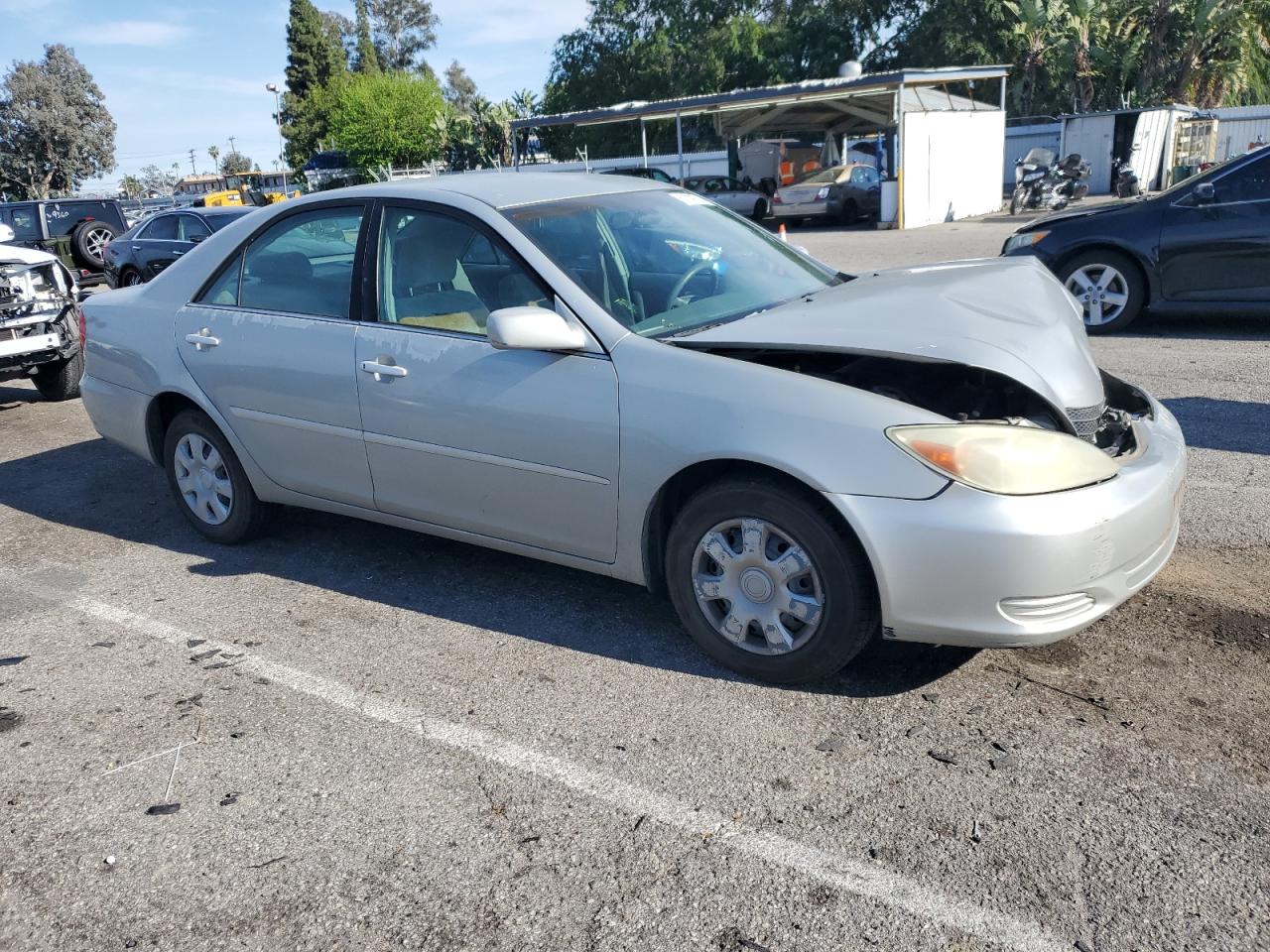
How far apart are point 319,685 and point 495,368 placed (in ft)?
4.13

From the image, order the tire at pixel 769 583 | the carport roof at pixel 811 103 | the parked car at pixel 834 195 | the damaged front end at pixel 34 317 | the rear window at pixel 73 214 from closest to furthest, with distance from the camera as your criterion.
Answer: the tire at pixel 769 583, the damaged front end at pixel 34 317, the rear window at pixel 73 214, the carport roof at pixel 811 103, the parked car at pixel 834 195

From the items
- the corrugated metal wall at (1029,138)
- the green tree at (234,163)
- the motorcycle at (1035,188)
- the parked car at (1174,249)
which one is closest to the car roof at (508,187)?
the parked car at (1174,249)

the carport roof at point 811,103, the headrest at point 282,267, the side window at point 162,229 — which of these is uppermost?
the carport roof at point 811,103

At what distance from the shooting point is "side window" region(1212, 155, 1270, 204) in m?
8.12

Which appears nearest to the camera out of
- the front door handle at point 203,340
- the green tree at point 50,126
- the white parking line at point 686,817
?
the white parking line at point 686,817

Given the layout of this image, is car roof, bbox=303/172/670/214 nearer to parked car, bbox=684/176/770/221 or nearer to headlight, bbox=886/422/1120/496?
headlight, bbox=886/422/1120/496

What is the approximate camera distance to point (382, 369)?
419cm

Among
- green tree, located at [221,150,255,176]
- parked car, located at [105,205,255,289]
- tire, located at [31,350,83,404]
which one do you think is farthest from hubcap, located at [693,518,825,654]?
green tree, located at [221,150,255,176]

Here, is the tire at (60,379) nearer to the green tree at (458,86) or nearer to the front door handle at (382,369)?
the front door handle at (382,369)

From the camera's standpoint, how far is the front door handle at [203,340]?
15.9ft

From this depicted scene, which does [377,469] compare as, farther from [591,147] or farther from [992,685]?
[591,147]

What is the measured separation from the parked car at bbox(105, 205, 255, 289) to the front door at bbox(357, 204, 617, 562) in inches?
504

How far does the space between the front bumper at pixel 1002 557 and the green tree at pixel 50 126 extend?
65.8 m

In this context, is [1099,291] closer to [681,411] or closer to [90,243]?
[681,411]
